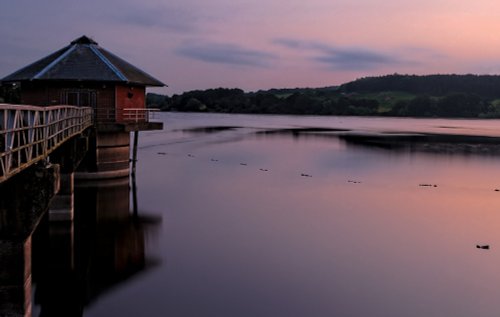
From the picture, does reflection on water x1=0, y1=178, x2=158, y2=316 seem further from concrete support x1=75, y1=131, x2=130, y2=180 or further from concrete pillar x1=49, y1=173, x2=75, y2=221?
concrete support x1=75, y1=131, x2=130, y2=180

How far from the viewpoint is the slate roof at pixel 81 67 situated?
30.3 metres

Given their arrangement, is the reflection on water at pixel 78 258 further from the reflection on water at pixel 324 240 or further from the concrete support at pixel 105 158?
the concrete support at pixel 105 158

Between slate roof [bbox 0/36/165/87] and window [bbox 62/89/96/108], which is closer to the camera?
slate roof [bbox 0/36/165/87]

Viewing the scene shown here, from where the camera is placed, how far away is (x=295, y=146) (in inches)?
2685

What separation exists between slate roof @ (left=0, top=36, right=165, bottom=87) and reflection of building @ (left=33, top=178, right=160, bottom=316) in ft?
25.9

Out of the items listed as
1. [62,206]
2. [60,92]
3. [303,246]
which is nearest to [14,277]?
[62,206]

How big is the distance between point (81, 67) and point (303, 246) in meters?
18.2

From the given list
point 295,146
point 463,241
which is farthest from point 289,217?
point 295,146

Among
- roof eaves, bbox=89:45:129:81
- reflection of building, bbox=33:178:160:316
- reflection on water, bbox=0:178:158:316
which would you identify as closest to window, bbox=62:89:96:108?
roof eaves, bbox=89:45:129:81

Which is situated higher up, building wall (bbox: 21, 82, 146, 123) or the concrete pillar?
building wall (bbox: 21, 82, 146, 123)

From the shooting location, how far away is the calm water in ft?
49.1

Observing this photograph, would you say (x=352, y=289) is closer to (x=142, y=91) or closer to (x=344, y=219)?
(x=344, y=219)

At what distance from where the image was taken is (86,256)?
18328mm

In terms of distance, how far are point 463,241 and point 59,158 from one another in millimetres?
16767
